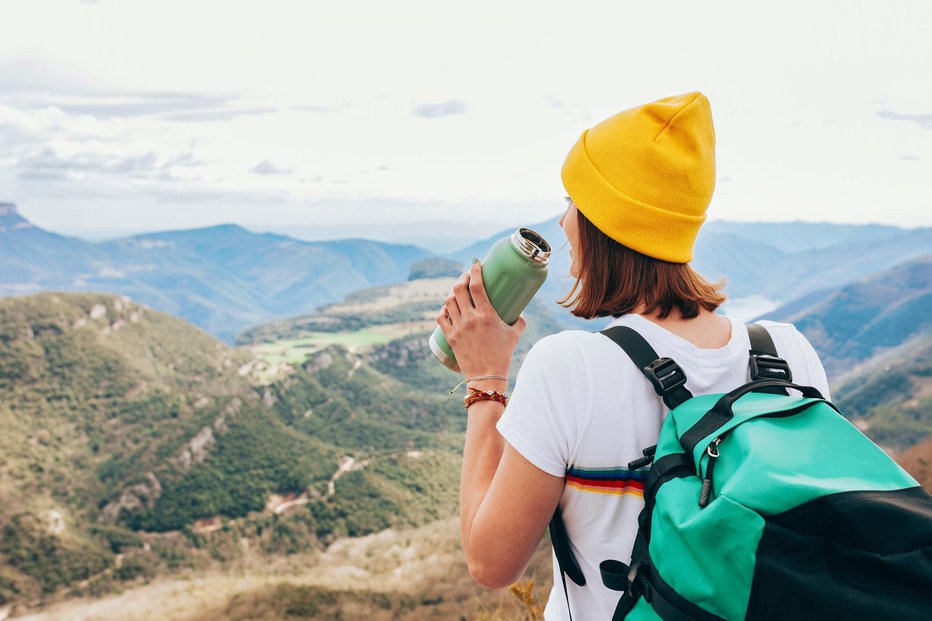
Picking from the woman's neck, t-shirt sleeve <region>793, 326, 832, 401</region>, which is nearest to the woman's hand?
the woman's neck

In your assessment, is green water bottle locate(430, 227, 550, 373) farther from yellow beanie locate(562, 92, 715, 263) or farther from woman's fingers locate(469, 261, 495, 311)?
yellow beanie locate(562, 92, 715, 263)

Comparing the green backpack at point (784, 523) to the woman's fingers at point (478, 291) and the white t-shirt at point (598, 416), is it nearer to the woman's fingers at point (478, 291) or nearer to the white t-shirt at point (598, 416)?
the white t-shirt at point (598, 416)

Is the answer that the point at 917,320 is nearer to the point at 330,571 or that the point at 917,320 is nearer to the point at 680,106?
the point at 330,571

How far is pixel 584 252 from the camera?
175cm

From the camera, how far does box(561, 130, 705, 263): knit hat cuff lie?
5.35ft

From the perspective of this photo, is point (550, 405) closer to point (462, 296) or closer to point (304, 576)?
point (462, 296)

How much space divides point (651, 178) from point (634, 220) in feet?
0.40

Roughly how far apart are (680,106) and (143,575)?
6072 cm

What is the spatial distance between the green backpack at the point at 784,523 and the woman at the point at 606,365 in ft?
0.56

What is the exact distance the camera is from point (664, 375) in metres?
1.49

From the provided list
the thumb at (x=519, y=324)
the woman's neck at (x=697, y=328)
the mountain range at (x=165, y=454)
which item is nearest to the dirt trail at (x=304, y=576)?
the mountain range at (x=165, y=454)

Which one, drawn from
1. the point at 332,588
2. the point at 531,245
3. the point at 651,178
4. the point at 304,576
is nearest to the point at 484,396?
the point at 531,245

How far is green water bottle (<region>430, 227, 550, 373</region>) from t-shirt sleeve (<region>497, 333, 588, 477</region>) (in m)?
0.54

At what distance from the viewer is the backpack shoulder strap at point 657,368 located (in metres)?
1.48
